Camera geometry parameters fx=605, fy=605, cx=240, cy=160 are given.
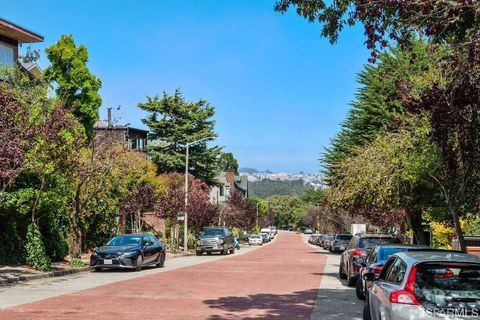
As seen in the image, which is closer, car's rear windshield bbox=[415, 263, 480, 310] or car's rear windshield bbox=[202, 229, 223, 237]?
car's rear windshield bbox=[415, 263, 480, 310]

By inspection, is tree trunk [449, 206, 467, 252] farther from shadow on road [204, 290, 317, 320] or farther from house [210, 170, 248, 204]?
house [210, 170, 248, 204]

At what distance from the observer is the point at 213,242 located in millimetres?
40312

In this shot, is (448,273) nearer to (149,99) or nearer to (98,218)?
(98,218)

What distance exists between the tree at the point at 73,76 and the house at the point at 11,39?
2.19 meters

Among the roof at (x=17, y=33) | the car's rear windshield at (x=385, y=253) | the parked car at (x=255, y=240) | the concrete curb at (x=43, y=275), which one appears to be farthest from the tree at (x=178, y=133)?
the car's rear windshield at (x=385, y=253)

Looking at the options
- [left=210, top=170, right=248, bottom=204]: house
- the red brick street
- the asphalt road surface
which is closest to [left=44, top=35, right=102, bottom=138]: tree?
the asphalt road surface

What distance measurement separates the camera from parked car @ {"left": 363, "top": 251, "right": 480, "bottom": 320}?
6844 mm

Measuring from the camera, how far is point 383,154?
21.5m

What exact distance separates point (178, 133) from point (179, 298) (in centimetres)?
4647

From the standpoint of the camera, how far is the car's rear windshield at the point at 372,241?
60.7 feet

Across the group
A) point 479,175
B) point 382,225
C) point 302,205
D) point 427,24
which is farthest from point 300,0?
point 302,205

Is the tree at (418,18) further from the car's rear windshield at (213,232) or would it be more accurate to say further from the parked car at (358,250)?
the car's rear windshield at (213,232)

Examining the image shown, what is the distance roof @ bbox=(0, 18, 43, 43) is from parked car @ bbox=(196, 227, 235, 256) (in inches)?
644

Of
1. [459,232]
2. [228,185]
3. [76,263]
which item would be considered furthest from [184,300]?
[228,185]
